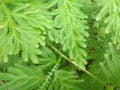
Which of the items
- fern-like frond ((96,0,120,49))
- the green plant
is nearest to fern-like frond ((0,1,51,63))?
the green plant

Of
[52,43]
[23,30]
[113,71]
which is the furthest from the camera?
[52,43]

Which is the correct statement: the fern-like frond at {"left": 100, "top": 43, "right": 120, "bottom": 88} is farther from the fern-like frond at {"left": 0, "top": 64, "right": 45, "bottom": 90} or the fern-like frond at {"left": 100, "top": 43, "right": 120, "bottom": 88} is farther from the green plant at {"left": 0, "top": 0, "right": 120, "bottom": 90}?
the fern-like frond at {"left": 0, "top": 64, "right": 45, "bottom": 90}

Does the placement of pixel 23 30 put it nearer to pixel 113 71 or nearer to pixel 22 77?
pixel 22 77

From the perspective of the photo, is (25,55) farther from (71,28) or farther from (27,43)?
(71,28)

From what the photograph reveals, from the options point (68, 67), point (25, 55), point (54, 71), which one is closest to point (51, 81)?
point (54, 71)

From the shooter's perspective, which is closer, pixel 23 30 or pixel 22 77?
pixel 23 30

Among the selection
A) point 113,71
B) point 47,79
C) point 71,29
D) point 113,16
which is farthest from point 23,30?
point 113,71

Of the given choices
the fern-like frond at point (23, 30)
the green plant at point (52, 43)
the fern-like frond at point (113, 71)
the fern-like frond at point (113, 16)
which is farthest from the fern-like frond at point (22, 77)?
the fern-like frond at point (113, 16)
